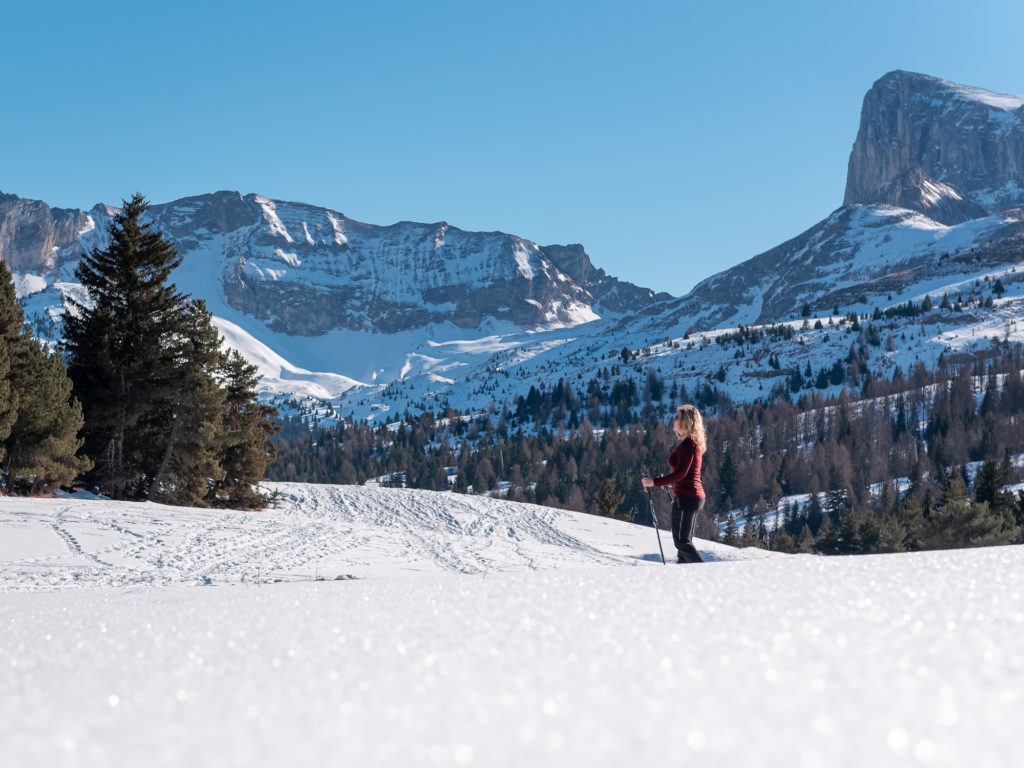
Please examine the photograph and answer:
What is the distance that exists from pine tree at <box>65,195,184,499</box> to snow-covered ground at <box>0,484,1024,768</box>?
71.2ft

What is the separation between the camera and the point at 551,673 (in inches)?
72.4

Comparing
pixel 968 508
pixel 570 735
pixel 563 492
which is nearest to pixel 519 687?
pixel 570 735

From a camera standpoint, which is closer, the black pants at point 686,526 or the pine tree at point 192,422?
the black pants at point 686,526

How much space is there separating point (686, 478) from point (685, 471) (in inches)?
4.4

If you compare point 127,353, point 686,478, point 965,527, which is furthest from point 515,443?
point 686,478

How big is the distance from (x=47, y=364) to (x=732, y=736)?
2330cm

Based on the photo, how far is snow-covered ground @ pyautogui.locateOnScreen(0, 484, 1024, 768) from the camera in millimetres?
1407

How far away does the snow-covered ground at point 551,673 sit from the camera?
1.41m

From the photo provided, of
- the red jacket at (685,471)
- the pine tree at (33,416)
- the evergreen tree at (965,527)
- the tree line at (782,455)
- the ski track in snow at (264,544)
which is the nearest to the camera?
the red jacket at (685,471)

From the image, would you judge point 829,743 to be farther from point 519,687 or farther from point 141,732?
point 141,732

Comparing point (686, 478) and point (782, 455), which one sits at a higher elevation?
point (686, 478)

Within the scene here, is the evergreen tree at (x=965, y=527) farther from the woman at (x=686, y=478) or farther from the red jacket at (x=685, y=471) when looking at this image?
the red jacket at (x=685, y=471)

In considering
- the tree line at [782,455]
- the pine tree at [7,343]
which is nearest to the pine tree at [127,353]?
the pine tree at [7,343]

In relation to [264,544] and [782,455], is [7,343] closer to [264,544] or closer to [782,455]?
[264,544]
